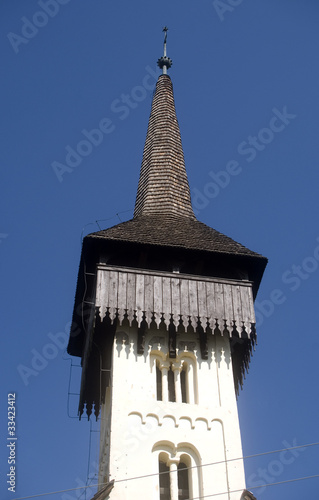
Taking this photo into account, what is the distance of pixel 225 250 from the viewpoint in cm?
2330

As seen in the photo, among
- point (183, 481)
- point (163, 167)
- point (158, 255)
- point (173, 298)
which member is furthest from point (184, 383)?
point (163, 167)

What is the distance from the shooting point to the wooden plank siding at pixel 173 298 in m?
21.7

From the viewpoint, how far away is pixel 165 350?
71.2ft

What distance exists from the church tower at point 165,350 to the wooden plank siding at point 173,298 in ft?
0.10

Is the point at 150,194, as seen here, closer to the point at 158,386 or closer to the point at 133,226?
the point at 133,226

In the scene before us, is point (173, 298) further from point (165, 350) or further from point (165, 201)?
point (165, 201)

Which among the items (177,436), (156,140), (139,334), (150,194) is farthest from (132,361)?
(156,140)

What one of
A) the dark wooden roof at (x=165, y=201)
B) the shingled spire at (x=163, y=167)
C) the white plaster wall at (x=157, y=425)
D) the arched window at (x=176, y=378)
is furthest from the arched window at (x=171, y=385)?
the shingled spire at (x=163, y=167)

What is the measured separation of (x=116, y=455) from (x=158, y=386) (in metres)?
2.56

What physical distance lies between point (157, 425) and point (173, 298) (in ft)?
11.8

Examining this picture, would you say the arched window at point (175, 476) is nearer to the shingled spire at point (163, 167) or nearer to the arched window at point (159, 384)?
the arched window at point (159, 384)

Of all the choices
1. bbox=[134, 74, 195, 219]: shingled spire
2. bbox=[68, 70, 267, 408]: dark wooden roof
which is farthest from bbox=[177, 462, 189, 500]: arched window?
bbox=[134, 74, 195, 219]: shingled spire

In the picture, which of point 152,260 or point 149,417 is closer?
point 149,417

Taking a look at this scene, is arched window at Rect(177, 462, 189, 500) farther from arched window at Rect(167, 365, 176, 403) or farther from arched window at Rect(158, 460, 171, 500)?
arched window at Rect(167, 365, 176, 403)
